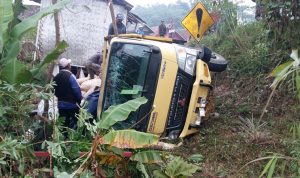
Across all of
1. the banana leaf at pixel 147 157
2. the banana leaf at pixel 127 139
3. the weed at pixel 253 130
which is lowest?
the banana leaf at pixel 147 157

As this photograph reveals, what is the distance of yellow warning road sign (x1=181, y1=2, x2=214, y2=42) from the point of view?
9586 mm

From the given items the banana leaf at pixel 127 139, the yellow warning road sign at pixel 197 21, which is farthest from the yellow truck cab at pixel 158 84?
the yellow warning road sign at pixel 197 21

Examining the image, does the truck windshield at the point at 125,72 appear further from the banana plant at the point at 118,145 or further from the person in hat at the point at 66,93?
the banana plant at the point at 118,145

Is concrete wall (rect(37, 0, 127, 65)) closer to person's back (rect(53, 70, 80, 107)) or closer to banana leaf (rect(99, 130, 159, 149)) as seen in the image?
person's back (rect(53, 70, 80, 107))

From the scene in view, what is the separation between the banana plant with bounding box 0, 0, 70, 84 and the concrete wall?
7.67 metres

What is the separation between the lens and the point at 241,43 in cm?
1110

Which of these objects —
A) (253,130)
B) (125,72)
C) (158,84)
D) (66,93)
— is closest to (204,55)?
(158,84)

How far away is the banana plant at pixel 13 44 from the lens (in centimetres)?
606

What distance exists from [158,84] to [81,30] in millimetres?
8693

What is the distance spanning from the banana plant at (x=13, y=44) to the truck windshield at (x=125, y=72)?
3.92 ft

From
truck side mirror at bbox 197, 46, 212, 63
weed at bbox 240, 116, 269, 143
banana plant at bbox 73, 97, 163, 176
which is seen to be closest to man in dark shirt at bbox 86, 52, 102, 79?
truck side mirror at bbox 197, 46, 212, 63

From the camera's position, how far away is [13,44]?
6.44 meters

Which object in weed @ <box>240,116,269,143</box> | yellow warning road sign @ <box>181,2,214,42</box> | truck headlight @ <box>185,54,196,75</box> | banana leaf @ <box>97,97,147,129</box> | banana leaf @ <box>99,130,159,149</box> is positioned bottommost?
weed @ <box>240,116,269,143</box>

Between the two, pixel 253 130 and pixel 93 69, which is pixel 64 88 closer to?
pixel 253 130
